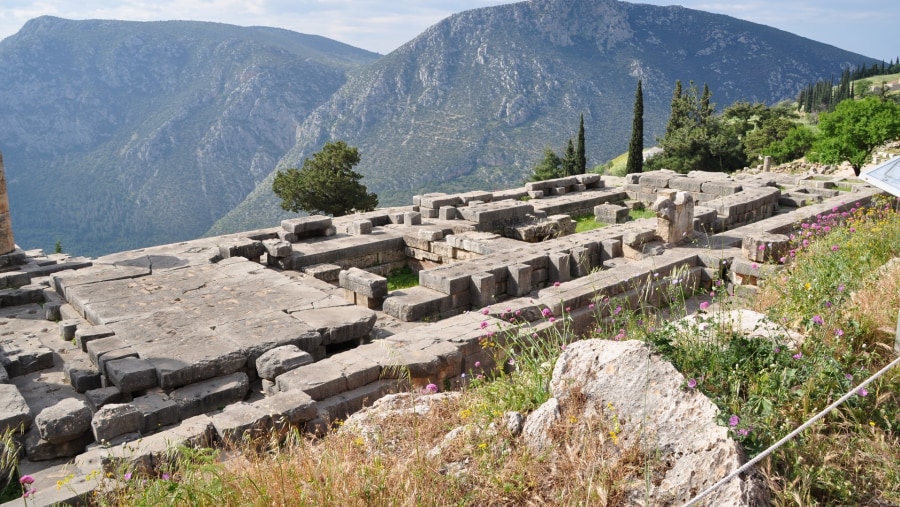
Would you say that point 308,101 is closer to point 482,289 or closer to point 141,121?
point 141,121

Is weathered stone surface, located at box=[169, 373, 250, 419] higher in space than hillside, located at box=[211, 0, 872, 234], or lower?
lower

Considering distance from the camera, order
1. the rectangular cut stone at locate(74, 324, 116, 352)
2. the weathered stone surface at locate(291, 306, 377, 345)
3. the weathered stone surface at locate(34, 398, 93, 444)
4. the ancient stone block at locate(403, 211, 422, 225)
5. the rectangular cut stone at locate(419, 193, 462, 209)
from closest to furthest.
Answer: the weathered stone surface at locate(34, 398, 93, 444) → the rectangular cut stone at locate(74, 324, 116, 352) → the weathered stone surface at locate(291, 306, 377, 345) → the ancient stone block at locate(403, 211, 422, 225) → the rectangular cut stone at locate(419, 193, 462, 209)

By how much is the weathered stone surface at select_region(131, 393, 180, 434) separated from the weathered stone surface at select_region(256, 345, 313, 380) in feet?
3.51

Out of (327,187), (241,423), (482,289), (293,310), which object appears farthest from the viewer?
(327,187)

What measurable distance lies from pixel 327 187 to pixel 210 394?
2771 cm

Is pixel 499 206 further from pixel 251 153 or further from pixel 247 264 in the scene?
pixel 251 153

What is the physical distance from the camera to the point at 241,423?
6.04 m

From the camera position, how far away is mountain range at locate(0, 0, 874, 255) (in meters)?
75.8

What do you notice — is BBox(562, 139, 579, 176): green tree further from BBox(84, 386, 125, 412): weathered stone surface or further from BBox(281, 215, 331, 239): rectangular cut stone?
BBox(84, 386, 125, 412): weathered stone surface

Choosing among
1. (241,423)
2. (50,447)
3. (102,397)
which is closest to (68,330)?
(102,397)

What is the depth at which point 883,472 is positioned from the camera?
3.65 meters

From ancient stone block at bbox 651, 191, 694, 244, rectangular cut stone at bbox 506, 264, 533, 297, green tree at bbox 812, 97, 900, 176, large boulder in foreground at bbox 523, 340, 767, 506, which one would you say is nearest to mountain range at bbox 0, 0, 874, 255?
green tree at bbox 812, 97, 900, 176

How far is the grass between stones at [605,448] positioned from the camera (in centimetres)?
366

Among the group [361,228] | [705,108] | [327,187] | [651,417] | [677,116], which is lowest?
[327,187]
